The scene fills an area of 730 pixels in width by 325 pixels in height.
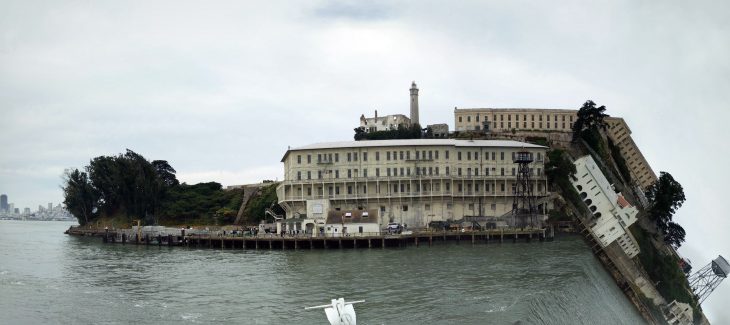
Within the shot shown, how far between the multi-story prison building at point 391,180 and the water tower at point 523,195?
1.45m

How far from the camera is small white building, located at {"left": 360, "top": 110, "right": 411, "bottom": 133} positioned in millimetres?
120750

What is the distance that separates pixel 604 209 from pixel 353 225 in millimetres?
31644

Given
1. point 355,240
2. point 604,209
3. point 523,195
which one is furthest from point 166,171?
point 604,209

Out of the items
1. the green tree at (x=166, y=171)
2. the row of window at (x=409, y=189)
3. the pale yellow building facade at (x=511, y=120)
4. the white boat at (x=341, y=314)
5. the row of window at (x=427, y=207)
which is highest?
the pale yellow building facade at (x=511, y=120)

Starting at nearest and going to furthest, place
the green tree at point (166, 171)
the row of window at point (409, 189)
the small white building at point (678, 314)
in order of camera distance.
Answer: the small white building at point (678, 314), the row of window at point (409, 189), the green tree at point (166, 171)

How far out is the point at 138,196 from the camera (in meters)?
107

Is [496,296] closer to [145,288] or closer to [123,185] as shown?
[145,288]

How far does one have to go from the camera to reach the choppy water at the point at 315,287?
35.9 meters

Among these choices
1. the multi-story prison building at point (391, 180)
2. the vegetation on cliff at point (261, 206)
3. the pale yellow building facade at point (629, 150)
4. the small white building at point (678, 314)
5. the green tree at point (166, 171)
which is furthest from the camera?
the green tree at point (166, 171)

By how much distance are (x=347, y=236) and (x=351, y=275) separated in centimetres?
2084

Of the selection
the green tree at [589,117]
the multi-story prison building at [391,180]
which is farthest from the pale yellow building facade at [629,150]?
the multi-story prison building at [391,180]

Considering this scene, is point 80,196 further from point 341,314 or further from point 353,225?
point 341,314

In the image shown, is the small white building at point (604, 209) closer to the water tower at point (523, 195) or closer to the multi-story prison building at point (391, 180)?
the multi-story prison building at point (391, 180)

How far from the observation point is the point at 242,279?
48938 millimetres
